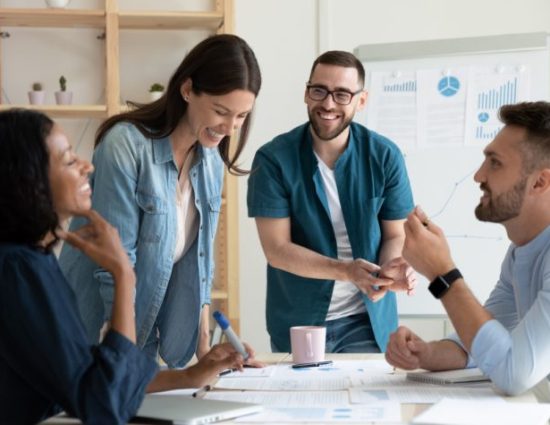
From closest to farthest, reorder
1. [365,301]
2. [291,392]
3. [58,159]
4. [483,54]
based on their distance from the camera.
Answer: [58,159] → [291,392] → [365,301] → [483,54]

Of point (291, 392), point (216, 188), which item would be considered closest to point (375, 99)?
point (216, 188)

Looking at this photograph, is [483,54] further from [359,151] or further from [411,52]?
[359,151]

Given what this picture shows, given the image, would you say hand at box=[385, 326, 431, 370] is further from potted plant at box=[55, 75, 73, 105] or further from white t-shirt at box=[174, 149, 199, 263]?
potted plant at box=[55, 75, 73, 105]

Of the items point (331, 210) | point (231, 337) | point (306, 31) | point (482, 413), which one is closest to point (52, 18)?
point (306, 31)

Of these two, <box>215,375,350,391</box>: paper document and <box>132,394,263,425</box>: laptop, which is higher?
<box>132,394,263,425</box>: laptop

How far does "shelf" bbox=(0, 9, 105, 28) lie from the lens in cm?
380

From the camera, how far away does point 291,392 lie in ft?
5.87

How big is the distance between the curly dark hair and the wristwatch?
32.2 inches

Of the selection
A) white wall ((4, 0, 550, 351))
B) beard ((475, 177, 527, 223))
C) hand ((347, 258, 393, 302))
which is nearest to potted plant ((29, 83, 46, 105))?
white wall ((4, 0, 550, 351))

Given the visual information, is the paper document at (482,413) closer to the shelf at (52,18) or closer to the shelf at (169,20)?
the shelf at (169,20)

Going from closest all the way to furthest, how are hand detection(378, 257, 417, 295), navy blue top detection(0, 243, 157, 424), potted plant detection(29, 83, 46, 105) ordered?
navy blue top detection(0, 243, 157, 424)
hand detection(378, 257, 417, 295)
potted plant detection(29, 83, 46, 105)

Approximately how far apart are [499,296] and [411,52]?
1796 mm

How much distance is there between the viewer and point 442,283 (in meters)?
1.88

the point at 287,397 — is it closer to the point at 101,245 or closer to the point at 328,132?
the point at 101,245
